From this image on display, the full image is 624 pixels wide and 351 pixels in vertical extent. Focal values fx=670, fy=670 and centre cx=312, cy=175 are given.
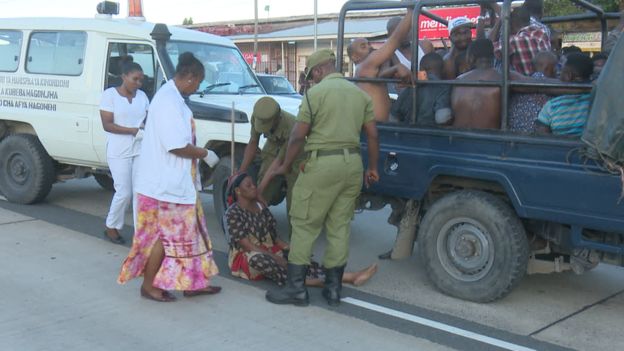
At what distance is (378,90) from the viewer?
17.7ft

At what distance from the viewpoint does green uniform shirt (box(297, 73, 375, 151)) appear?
15.0ft

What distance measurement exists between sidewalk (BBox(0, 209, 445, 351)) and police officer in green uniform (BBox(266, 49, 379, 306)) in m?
0.30

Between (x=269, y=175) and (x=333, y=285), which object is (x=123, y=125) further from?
(x=333, y=285)

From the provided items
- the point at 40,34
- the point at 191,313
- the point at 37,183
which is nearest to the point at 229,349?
the point at 191,313

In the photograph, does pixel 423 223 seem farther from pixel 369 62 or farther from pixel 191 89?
pixel 191 89

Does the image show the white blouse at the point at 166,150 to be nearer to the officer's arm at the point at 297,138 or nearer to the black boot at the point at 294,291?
the officer's arm at the point at 297,138

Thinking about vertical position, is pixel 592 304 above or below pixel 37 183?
below

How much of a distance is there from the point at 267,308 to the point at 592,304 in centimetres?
245

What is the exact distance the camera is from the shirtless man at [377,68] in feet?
16.9

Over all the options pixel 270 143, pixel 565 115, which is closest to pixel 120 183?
pixel 270 143

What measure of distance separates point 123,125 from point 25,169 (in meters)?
2.40

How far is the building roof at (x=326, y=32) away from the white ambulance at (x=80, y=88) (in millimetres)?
12979

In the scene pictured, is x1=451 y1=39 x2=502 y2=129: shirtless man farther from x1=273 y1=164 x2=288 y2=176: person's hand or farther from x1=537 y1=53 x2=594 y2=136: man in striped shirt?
x1=273 y1=164 x2=288 y2=176: person's hand

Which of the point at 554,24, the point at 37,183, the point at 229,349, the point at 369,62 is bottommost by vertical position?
the point at 229,349
